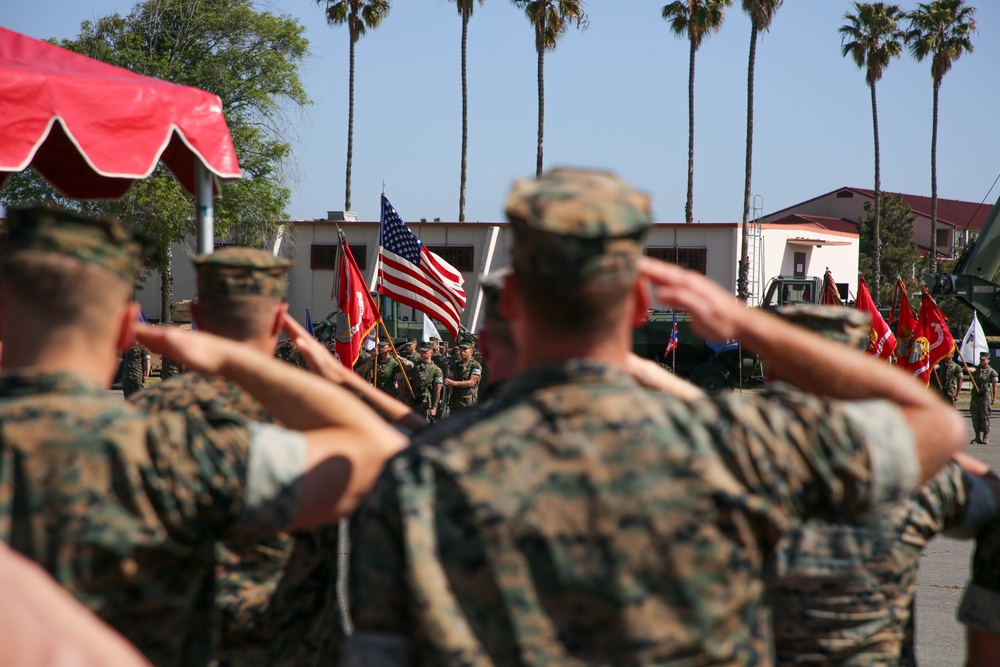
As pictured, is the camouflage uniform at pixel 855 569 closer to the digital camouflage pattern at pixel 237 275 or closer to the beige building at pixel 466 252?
the digital camouflage pattern at pixel 237 275

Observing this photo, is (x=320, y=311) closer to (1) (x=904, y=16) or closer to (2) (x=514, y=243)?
(1) (x=904, y=16)

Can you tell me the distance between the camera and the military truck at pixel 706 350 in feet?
92.7

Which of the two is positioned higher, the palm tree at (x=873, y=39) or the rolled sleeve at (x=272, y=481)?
the palm tree at (x=873, y=39)

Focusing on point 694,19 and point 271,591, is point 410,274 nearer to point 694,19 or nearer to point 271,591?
point 271,591

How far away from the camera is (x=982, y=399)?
757 inches

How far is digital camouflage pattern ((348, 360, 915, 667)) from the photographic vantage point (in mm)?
1766

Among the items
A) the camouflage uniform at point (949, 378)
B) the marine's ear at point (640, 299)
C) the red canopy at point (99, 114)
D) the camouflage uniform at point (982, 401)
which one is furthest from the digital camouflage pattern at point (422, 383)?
the marine's ear at point (640, 299)

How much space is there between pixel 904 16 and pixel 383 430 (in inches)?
1877

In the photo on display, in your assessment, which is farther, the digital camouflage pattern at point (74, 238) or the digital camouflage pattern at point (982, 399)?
the digital camouflage pattern at point (982, 399)

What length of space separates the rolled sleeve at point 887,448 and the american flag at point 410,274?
13480 mm

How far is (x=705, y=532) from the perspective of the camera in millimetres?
1800

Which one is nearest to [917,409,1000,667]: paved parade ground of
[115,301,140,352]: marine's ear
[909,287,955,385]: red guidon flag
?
[115,301,140,352]: marine's ear

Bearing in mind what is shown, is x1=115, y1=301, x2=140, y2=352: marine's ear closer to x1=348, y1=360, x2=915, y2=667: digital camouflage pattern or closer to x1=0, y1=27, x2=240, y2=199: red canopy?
x1=348, y1=360, x2=915, y2=667: digital camouflage pattern

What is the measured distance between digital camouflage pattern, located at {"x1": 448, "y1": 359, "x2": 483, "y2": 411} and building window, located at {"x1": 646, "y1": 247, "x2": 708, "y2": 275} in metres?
22.5
